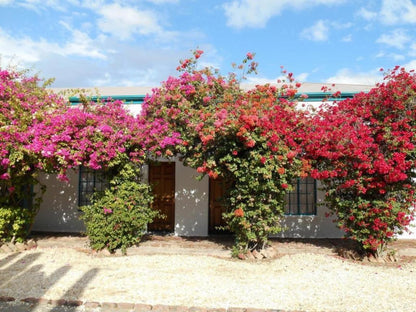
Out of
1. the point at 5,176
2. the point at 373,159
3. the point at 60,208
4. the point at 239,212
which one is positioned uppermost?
the point at 373,159

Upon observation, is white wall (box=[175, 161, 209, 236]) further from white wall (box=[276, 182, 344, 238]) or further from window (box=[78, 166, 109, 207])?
window (box=[78, 166, 109, 207])

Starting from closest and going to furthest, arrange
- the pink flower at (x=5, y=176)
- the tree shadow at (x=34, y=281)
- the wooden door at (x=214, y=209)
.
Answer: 1. the tree shadow at (x=34, y=281)
2. the pink flower at (x=5, y=176)
3. the wooden door at (x=214, y=209)

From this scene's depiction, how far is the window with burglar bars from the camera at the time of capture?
34.0 feet

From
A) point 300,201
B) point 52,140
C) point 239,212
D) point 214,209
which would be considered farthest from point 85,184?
point 300,201

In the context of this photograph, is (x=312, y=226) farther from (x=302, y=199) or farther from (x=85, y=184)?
(x=85, y=184)

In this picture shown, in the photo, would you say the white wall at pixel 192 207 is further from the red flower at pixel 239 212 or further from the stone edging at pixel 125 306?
the stone edging at pixel 125 306

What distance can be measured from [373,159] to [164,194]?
5.97 meters

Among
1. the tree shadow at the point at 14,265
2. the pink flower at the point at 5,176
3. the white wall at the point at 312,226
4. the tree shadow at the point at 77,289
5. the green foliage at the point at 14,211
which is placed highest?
the pink flower at the point at 5,176

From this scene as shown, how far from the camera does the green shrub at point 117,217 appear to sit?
8008mm

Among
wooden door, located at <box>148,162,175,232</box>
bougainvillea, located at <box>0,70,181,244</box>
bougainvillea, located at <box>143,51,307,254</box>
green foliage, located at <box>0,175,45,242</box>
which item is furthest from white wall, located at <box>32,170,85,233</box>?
bougainvillea, located at <box>143,51,307,254</box>

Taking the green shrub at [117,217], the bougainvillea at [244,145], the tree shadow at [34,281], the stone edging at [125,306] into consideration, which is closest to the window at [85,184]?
the green shrub at [117,217]

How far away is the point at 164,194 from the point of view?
10.8 m

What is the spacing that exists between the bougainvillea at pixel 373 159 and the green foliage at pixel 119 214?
3.98 m

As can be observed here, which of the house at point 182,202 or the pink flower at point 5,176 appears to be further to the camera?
the house at point 182,202
